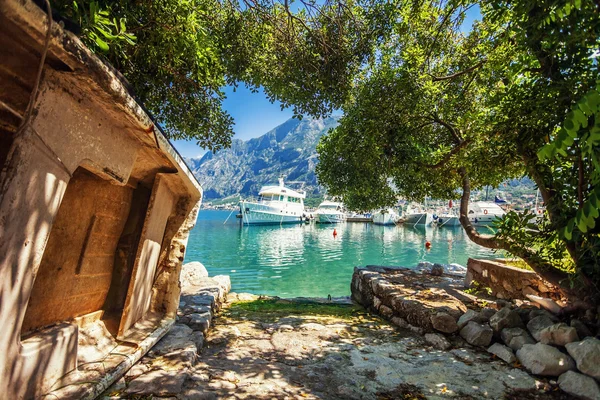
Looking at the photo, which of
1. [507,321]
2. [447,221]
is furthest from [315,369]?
[447,221]

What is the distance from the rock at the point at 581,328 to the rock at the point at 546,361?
1.67 feet

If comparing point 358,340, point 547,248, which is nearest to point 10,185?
point 358,340

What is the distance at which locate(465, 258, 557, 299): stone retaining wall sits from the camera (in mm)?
6507

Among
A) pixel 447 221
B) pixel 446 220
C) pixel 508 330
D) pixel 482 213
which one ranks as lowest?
pixel 508 330

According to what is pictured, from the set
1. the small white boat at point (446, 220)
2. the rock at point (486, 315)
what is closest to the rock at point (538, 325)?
A: the rock at point (486, 315)

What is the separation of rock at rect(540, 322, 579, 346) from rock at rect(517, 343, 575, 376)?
0.21 metres

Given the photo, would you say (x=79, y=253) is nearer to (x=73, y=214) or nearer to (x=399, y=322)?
(x=73, y=214)

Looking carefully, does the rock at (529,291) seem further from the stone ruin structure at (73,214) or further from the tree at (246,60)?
the stone ruin structure at (73,214)

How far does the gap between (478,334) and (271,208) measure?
5358 centimetres

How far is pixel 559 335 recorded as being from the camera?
3900 millimetres

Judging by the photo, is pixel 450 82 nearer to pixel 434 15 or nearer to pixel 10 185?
pixel 434 15

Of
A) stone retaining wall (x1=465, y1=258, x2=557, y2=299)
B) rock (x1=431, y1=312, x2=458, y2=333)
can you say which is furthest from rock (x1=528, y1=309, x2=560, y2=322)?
stone retaining wall (x1=465, y1=258, x2=557, y2=299)

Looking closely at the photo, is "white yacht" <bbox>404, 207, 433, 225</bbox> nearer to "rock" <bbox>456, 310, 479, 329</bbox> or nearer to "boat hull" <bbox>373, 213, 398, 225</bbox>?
"boat hull" <bbox>373, 213, 398, 225</bbox>

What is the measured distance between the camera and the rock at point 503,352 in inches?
159
